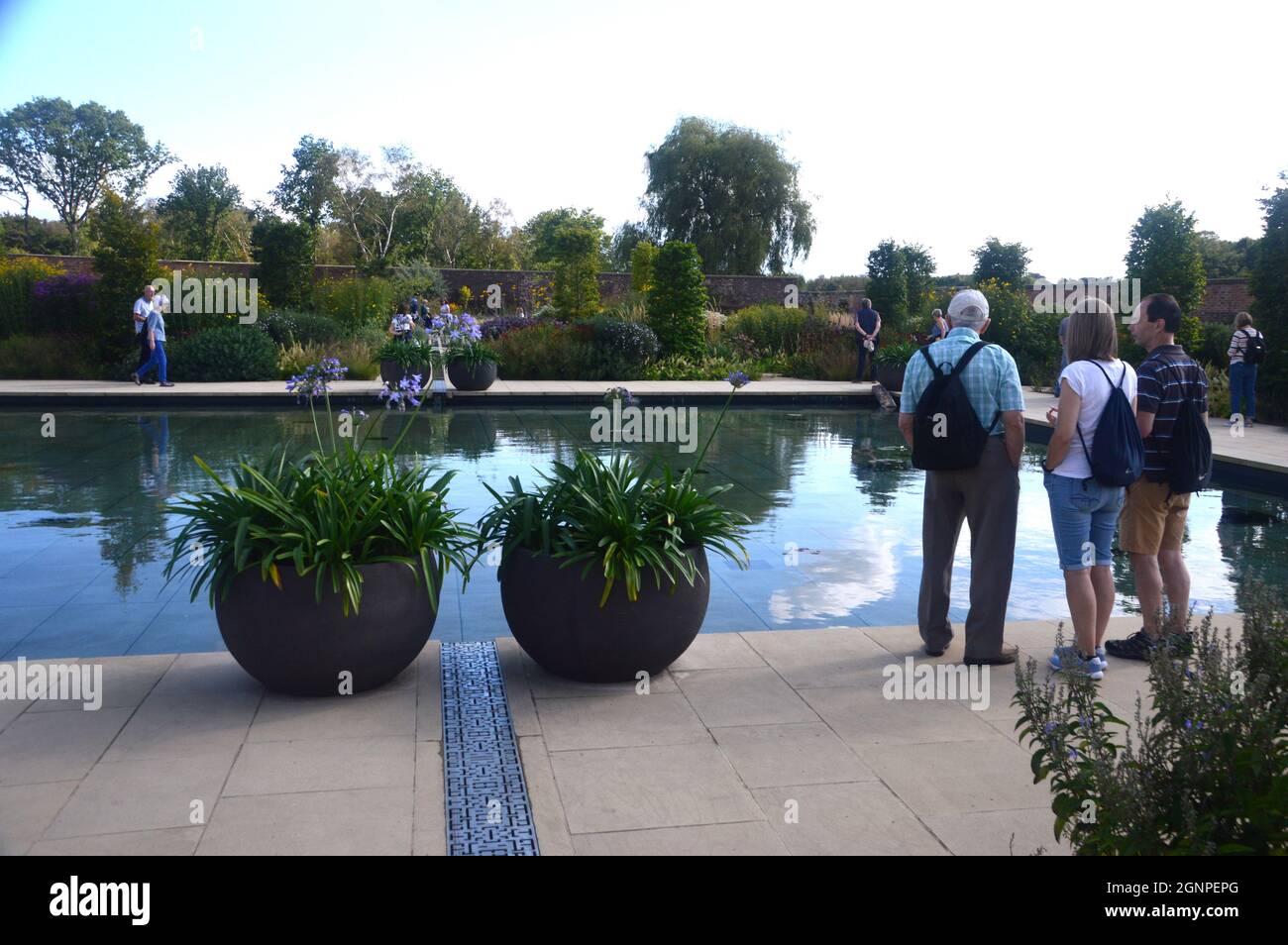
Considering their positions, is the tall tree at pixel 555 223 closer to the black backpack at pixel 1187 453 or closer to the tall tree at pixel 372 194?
the tall tree at pixel 372 194

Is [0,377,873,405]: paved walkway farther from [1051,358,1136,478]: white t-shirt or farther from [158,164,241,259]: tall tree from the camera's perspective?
[158,164,241,259]: tall tree

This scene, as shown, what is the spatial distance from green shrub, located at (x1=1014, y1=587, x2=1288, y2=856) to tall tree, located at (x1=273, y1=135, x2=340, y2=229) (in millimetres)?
51411

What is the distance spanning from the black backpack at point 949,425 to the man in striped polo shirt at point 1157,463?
0.85m

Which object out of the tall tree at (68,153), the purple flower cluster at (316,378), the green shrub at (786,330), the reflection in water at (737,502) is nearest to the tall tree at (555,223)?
the tall tree at (68,153)

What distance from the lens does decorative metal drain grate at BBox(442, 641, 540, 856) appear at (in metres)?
3.21

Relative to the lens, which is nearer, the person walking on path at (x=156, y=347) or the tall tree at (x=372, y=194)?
the person walking on path at (x=156, y=347)

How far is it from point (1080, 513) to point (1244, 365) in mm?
12217

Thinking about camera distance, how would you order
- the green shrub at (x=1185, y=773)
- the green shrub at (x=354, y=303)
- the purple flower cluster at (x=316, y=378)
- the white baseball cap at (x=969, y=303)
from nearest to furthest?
1. the green shrub at (x=1185, y=773)
2. the white baseball cap at (x=969, y=303)
3. the purple flower cluster at (x=316, y=378)
4. the green shrub at (x=354, y=303)

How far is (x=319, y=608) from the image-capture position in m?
4.14

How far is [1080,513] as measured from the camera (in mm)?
4703

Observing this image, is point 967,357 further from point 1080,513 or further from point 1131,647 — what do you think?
point 1131,647

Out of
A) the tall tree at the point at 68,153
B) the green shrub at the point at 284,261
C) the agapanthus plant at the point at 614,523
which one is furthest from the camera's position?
the tall tree at the point at 68,153

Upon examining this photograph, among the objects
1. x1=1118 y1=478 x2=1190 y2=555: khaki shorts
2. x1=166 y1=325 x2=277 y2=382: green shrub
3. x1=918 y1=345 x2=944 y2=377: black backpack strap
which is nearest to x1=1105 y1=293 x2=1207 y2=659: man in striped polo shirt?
x1=1118 y1=478 x2=1190 y2=555: khaki shorts

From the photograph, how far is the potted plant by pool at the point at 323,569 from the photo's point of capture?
4133 millimetres
